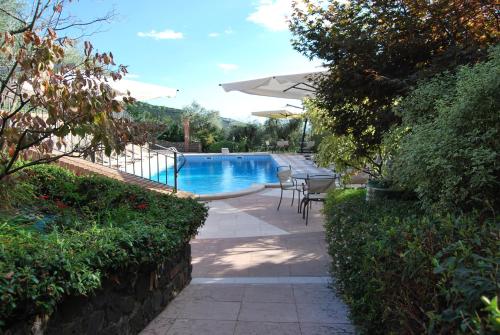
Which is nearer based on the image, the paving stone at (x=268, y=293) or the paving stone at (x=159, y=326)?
the paving stone at (x=159, y=326)

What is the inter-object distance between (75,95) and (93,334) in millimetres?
1497

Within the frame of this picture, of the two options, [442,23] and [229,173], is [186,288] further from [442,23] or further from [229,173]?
[229,173]

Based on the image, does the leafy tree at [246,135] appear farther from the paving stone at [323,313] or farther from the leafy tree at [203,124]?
the paving stone at [323,313]

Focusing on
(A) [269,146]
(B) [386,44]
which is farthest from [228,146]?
(B) [386,44]

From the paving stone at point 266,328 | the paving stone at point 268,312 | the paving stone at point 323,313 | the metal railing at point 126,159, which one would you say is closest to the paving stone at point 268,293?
the paving stone at point 268,312

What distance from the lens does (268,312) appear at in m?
3.26

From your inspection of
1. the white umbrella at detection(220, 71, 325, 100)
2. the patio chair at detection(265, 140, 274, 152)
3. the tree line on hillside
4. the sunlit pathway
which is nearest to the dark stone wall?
the sunlit pathway

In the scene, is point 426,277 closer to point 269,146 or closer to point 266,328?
point 266,328

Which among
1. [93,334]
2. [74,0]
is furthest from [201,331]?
[74,0]

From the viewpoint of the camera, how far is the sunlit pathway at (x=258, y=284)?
9.89 feet

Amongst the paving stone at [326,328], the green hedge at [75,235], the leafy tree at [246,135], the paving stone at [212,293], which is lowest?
the paving stone at [212,293]

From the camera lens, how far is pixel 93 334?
2.29 m

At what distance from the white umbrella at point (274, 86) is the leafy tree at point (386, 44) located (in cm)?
297

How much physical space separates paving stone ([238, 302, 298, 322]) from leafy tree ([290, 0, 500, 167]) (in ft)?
8.13
